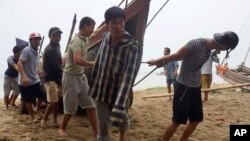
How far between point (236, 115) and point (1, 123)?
5.38 meters

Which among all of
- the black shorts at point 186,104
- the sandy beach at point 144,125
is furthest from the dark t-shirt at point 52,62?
the black shorts at point 186,104

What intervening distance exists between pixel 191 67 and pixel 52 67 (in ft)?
8.49

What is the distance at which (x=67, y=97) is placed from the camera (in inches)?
206

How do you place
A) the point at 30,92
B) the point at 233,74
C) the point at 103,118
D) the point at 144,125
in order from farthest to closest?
the point at 233,74
the point at 144,125
the point at 30,92
the point at 103,118

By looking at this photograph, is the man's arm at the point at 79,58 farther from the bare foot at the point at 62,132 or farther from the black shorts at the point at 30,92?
the black shorts at the point at 30,92

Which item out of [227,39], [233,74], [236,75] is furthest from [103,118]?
[233,74]

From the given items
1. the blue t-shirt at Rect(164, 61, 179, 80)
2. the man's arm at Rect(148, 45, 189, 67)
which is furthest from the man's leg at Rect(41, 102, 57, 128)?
the blue t-shirt at Rect(164, 61, 179, 80)

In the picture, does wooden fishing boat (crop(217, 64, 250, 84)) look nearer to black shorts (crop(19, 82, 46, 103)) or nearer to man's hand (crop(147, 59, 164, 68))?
black shorts (crop(19, 82, 46, 103))

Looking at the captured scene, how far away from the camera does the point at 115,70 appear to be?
10.7 ft

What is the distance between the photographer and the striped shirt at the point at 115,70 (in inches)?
122

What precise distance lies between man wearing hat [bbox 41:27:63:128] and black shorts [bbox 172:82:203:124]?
232cm

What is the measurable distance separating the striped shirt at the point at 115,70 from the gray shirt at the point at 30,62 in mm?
2987

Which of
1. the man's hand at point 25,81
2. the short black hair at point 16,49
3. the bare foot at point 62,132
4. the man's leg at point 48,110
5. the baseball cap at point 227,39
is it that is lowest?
the bare foot at point 62,132

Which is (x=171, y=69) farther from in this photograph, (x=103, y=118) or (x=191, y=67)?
(x=103, y=118)
